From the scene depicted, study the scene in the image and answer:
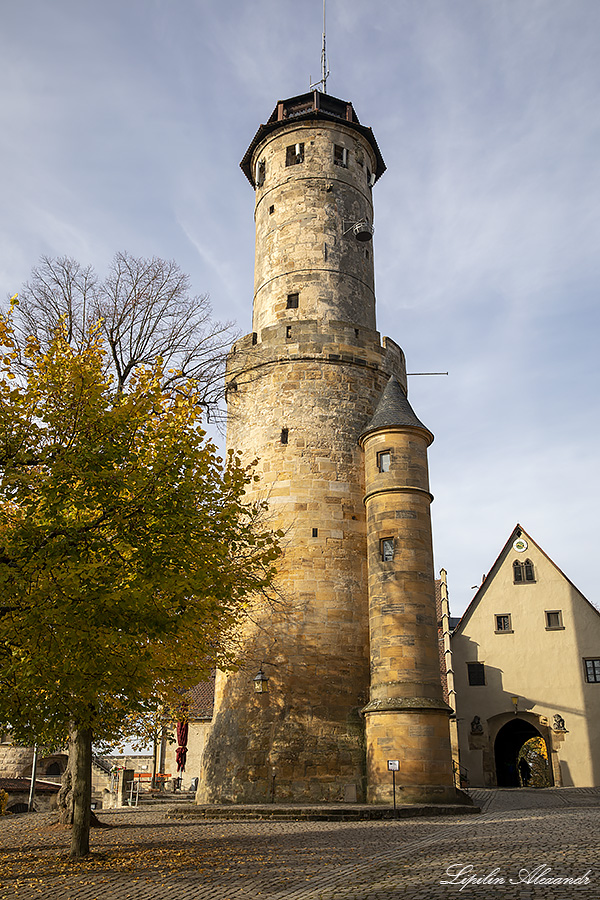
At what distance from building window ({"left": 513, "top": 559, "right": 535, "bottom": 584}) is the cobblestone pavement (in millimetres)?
16665

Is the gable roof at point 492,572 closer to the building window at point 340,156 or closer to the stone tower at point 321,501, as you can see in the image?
the stone tower at point 321,501

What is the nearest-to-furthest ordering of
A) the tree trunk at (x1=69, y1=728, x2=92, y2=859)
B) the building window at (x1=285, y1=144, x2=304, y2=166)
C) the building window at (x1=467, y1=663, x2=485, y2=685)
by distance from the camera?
the tree trunk at (x1=69, y1=728, x2=92, y2=859) < the building window at (x1=285, y1=144, x2=304, y2=166) < the building window at (x1=467, y1=663, x2=485, y2=685)

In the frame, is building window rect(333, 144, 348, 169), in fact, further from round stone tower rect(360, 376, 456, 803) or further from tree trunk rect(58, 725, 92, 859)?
tree trunk rect(58, 725, 92, 859)

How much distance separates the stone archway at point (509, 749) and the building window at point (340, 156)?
23040 mm

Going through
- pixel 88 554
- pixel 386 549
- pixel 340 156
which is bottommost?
pixel 88 554

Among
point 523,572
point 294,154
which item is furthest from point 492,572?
point 294,154

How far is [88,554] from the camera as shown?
8977 mm

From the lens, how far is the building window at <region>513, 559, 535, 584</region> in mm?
30672

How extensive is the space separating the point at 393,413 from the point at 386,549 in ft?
11.9

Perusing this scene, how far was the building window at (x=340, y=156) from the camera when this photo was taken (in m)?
24.5

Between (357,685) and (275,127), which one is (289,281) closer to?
(275,127)

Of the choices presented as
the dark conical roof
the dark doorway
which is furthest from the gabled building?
the dark conical roof

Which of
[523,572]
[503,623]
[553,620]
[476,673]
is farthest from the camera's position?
[523,572]

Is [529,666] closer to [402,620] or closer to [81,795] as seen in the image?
[402,620]
